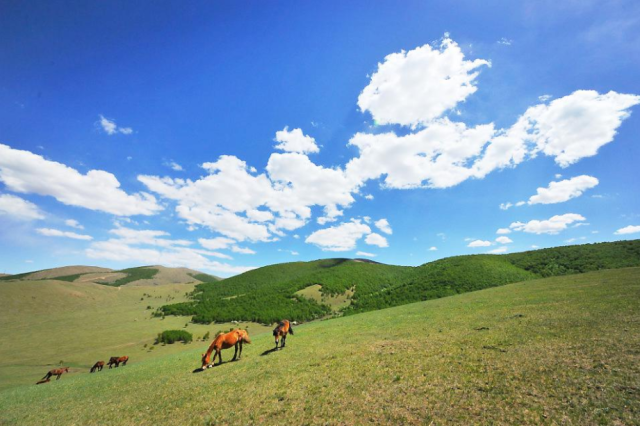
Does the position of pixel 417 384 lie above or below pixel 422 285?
above

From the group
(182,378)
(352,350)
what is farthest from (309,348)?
(182,378)

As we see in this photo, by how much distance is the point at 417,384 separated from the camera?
8.14m

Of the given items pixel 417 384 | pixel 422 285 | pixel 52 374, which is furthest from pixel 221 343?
pixel 422 285

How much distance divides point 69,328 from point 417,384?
64.1 m

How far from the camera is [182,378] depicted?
12.9 metres

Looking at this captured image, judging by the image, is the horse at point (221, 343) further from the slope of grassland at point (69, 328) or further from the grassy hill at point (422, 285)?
the grassy hill at point (422, 285)

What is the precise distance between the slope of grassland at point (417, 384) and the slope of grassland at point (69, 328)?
61.7 ft

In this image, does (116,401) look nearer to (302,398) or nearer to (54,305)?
(302,398)

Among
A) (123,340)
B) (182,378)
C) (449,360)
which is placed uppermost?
(449,360)

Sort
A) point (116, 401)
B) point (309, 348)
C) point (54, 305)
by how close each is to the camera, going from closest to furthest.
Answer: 1. point (116, 401)
2. point (309, 348)
3. point (54, 305)

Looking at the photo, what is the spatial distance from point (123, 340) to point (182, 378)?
117 feet

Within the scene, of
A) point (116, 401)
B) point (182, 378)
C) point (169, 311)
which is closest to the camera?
point (116, 401)

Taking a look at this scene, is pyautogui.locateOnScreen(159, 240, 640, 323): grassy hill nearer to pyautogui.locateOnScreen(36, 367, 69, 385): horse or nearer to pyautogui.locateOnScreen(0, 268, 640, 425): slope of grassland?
pyautogui.locateOnScreen(36, 367, 69, 385): horse

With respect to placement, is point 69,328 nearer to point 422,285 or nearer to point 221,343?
point 221,343
